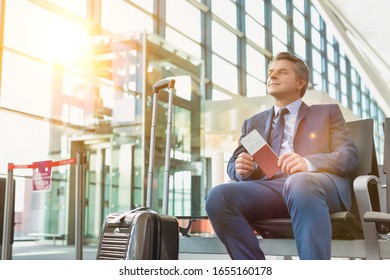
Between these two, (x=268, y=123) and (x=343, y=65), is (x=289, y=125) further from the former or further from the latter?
(x=343, y=65)

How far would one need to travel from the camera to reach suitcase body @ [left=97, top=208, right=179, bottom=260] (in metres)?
1.88

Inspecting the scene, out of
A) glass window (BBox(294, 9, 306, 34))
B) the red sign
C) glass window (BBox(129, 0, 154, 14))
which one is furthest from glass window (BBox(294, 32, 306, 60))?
glass window (BBox(129, 0, 154, 14))

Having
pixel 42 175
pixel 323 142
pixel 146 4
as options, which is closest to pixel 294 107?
pixel 323 142

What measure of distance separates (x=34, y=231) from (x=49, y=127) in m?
1.22

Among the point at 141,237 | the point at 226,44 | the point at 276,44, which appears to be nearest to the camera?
the point at 141,237

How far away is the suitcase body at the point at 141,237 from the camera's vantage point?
1.88 metres

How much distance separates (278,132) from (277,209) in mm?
325

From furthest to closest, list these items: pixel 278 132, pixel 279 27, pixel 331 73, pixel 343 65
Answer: pixel 331 73, pixel 343 65, pixel 279 27, pixel 278 132

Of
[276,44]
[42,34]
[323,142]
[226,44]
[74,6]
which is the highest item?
[74,6]

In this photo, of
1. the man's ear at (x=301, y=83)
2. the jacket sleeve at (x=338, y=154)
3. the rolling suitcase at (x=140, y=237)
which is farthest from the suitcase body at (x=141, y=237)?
the man's ear at (x=301, y=83)

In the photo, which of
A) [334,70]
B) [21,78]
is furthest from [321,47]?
[21,78]

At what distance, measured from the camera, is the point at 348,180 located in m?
1.94

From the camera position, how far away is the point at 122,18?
6051 mm
